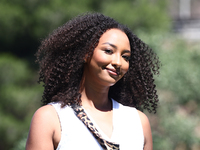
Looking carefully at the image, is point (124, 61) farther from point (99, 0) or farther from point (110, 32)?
point (99, 0)

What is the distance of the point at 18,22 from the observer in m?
7.60

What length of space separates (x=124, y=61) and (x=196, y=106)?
5987mm

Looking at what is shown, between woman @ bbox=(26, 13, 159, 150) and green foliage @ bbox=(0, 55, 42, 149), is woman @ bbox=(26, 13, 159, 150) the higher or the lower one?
the lower one

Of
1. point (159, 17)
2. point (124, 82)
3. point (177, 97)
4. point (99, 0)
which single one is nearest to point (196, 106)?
point (177, 97)

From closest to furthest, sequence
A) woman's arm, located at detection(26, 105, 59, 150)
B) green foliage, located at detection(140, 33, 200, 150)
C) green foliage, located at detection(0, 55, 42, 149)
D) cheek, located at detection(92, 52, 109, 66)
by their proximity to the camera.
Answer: woman's arm, located at detection(26, 105, 59, 150) → cheek, located at detection(92, 52, 109, 66) → green foliage, located at detection(140, 33, 200, 150) → green foliage, located at detection(0, 55, 42, 149)

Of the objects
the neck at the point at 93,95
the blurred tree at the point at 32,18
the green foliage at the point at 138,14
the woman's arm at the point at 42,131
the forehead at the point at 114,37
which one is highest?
the green foliage at the point at 138,14

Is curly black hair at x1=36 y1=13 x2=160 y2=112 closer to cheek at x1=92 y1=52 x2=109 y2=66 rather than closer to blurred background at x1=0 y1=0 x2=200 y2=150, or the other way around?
cheek at x1=92 y1=52 x2=109 y2=66

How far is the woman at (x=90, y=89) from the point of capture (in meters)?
2.13

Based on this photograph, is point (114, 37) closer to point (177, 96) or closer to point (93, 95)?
point (93, 95)

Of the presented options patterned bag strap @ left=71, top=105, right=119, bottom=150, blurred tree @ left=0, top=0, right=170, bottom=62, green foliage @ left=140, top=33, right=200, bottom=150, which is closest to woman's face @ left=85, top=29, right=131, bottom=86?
patterned bag strap @ left=71, top=105, right=119, bottom=150

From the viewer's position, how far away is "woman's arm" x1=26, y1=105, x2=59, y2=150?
207cm

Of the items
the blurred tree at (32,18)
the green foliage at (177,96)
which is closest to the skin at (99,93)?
the green foliage at (177,96)

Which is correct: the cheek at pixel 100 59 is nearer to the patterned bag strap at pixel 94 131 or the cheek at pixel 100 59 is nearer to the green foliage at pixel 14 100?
the patterned bag strap at pixel 94 131

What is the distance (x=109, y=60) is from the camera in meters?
2.23
